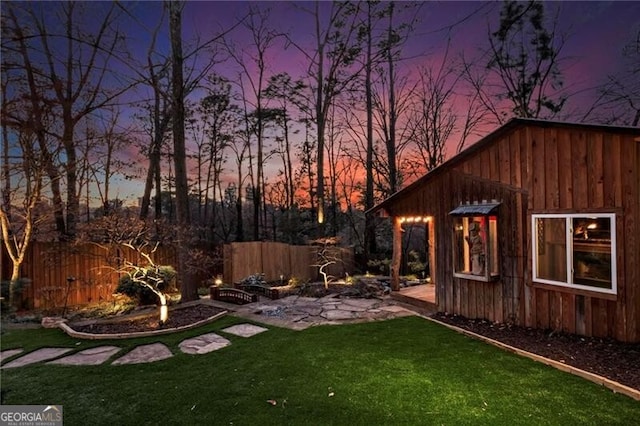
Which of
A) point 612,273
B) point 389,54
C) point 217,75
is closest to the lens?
point 612,273

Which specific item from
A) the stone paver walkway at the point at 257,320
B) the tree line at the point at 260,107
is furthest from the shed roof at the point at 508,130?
the stone paver walkway at the point at 257,320

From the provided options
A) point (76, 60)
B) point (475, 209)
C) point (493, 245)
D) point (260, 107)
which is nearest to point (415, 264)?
point (493, 245)

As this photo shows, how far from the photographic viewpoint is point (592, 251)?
486 centimetres

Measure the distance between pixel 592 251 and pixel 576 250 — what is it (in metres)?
0.19

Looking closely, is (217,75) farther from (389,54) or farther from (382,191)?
(382,191)

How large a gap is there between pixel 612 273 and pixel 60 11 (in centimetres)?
1410

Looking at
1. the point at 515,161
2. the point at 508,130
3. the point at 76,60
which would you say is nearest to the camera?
the point at 515,161

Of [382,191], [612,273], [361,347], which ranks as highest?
[382,191]

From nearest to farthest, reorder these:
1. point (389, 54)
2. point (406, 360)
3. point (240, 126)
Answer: point (406, 360) → point (389, 54) → point (240, 126)

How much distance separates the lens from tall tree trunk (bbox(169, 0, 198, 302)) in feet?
25.6

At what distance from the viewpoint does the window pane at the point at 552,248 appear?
5145 mm

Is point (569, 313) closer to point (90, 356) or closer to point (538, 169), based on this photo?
point (538, 169)

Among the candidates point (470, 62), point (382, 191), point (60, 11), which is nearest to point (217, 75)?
point (60, 11)

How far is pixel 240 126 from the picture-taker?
1727 cm
